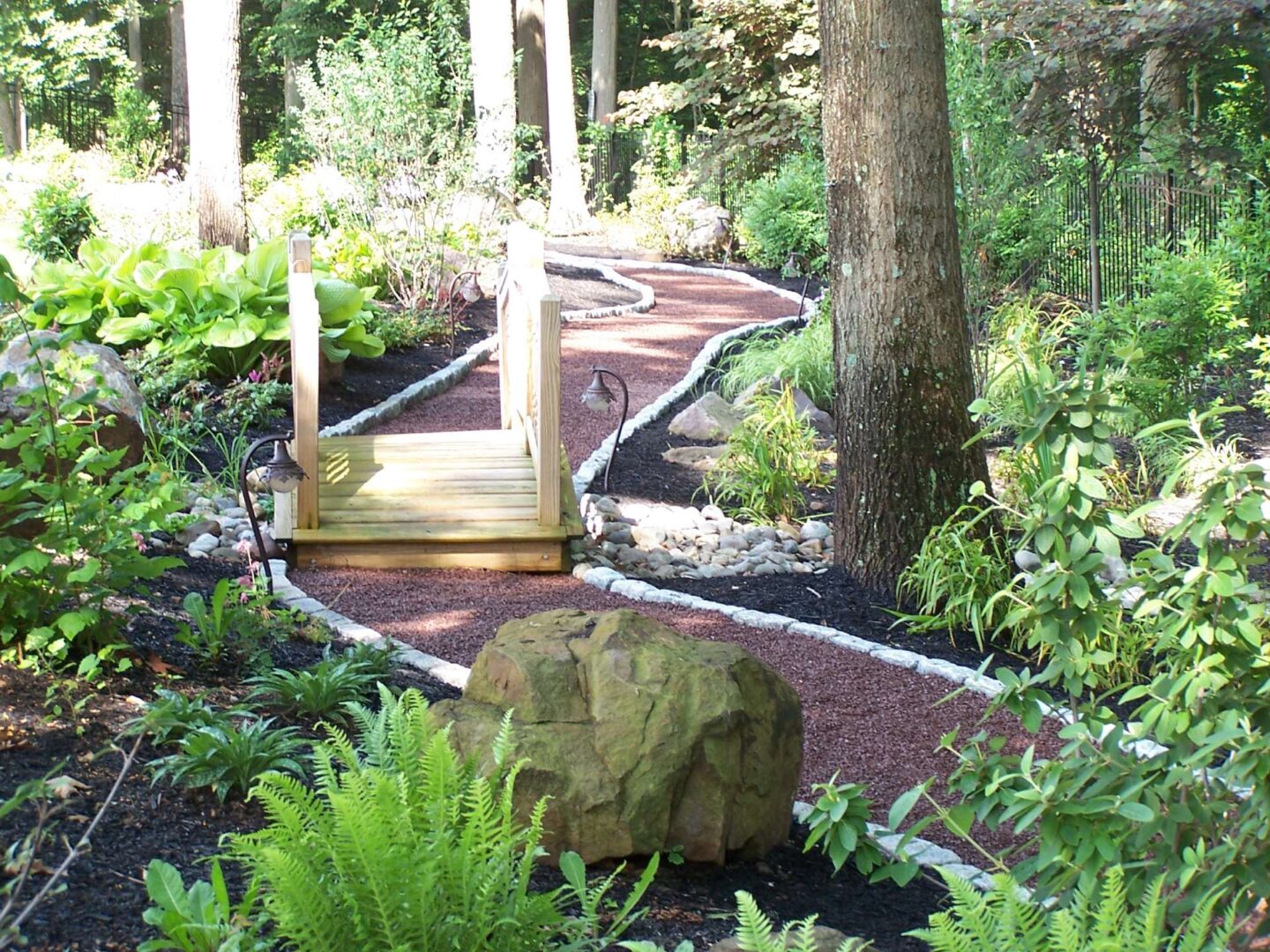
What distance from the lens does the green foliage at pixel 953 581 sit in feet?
18.5

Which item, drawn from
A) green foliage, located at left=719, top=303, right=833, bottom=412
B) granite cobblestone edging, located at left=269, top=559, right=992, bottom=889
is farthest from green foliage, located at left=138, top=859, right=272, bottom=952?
green foliage, located at left=719, top=303, right=833, bottom=412

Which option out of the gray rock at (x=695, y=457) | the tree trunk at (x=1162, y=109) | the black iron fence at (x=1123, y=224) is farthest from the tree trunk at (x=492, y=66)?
the gray rock at (x=695, y=457)

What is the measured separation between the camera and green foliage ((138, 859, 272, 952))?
218 cm

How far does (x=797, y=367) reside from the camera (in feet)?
32.3

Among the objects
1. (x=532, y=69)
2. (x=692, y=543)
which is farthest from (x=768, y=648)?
(x=532, y=69)

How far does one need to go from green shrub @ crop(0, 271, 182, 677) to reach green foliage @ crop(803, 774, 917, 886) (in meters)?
1.81

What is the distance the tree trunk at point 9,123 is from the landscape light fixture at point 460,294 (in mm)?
18820

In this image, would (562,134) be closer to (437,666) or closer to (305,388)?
(305,388)

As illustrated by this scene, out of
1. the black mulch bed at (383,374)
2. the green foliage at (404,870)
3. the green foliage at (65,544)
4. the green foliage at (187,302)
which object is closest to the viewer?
the green foliage at (404,870)

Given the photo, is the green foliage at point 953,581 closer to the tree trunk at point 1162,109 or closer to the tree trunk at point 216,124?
the tree trunk at point 1162,109

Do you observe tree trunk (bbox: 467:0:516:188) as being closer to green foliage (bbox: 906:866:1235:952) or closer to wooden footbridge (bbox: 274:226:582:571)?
wooden footbridge (bbox: 274:226:582:571)

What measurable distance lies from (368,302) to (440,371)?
87 cm

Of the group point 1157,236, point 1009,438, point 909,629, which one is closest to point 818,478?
point 1009,438

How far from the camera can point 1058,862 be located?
2.42 metres
